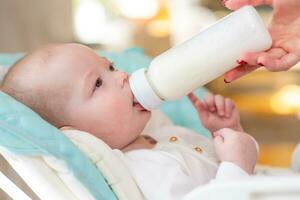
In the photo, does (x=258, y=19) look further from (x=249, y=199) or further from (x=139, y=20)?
(x=139, y=20)

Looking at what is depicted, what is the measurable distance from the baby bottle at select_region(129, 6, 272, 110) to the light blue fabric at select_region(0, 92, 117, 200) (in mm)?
172

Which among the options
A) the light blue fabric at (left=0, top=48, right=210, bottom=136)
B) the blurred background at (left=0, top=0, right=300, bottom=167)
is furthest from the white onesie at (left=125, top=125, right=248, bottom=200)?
the blurred background at (left=0, top=0, right=300, bottom=167)

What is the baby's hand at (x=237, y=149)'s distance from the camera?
33.8 inches

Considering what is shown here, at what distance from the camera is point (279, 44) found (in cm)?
96

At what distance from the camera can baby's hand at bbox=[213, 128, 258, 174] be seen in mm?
857

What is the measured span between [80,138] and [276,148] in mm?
1748

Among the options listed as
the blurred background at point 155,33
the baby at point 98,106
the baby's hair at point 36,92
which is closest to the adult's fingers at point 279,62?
the baby at point 98,106

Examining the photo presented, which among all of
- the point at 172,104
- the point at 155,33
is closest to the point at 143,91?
the point at 172,104

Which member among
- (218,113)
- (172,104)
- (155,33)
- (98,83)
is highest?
(98,83)

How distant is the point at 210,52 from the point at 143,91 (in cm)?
13

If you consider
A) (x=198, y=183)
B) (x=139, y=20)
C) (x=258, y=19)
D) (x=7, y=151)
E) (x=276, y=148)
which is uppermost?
(x=258, y=19)

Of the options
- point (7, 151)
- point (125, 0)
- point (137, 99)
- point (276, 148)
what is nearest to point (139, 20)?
point (125, 0)

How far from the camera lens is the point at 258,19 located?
33.6 inches

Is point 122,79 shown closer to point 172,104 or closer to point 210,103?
point 210,103
